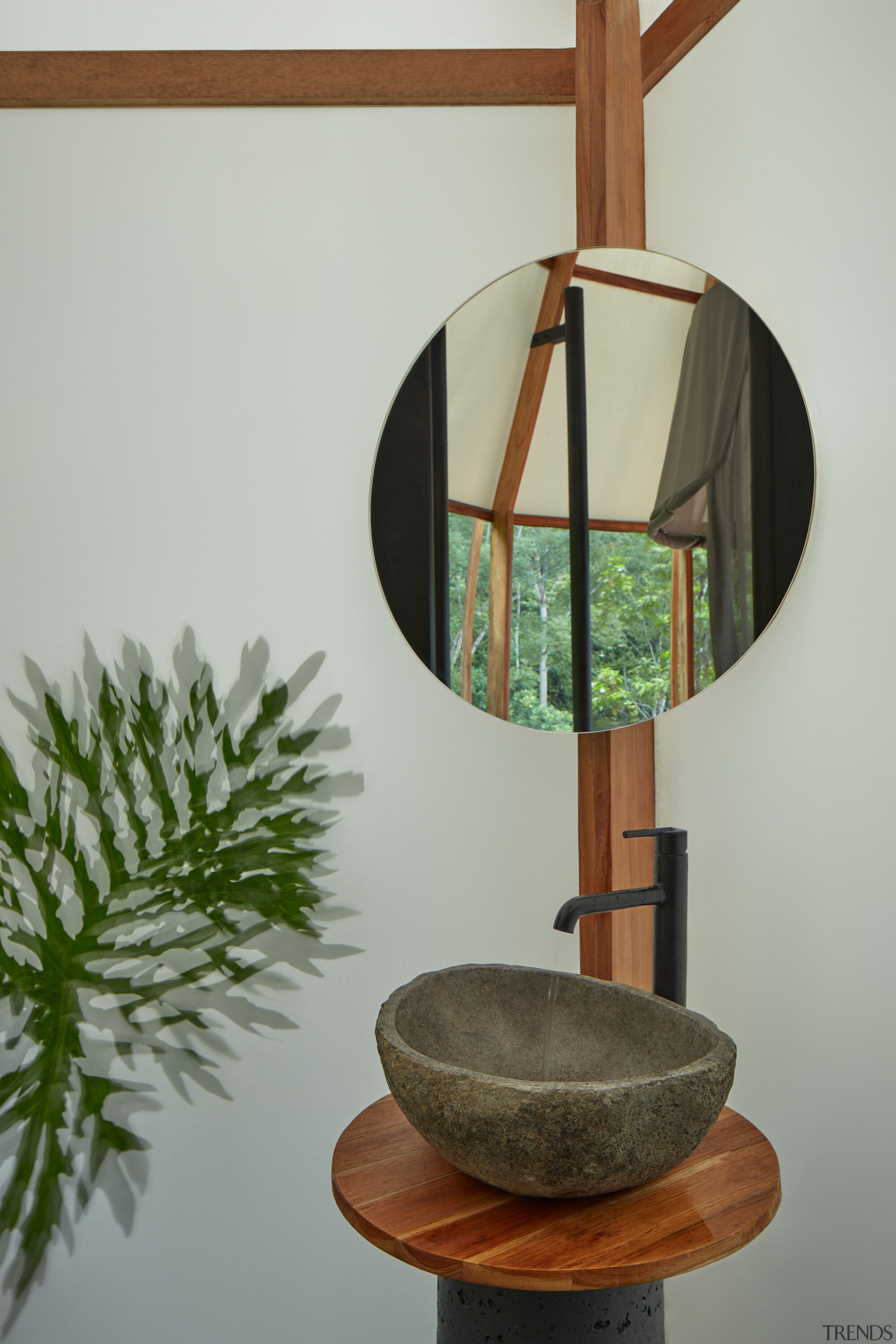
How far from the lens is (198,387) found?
1559 mm

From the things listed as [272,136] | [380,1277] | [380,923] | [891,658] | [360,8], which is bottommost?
[380,1277]

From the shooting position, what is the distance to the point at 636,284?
1.30 meters

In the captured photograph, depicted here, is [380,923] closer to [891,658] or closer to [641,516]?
[641,516]

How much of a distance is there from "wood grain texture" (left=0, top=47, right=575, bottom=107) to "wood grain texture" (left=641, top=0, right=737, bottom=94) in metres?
0.18

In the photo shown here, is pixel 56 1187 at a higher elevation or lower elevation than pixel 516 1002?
lower

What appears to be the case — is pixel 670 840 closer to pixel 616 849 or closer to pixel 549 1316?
pixel 616 849

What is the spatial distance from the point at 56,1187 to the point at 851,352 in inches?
70.0

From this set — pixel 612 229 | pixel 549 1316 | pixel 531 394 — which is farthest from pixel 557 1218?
pixel 612 229

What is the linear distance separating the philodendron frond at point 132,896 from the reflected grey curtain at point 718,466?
2.23 ft

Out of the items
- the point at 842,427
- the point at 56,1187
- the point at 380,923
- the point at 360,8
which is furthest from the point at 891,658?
the point at 56,1187

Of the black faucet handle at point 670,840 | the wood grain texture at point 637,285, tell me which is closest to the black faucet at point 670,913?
the black faucet handle at point 670,840

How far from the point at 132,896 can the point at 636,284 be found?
4.18ft

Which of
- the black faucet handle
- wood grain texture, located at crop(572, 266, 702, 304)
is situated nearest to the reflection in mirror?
wood grain texture, located at crop(572, 266, 702, 304)

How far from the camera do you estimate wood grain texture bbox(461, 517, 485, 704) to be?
138cm
